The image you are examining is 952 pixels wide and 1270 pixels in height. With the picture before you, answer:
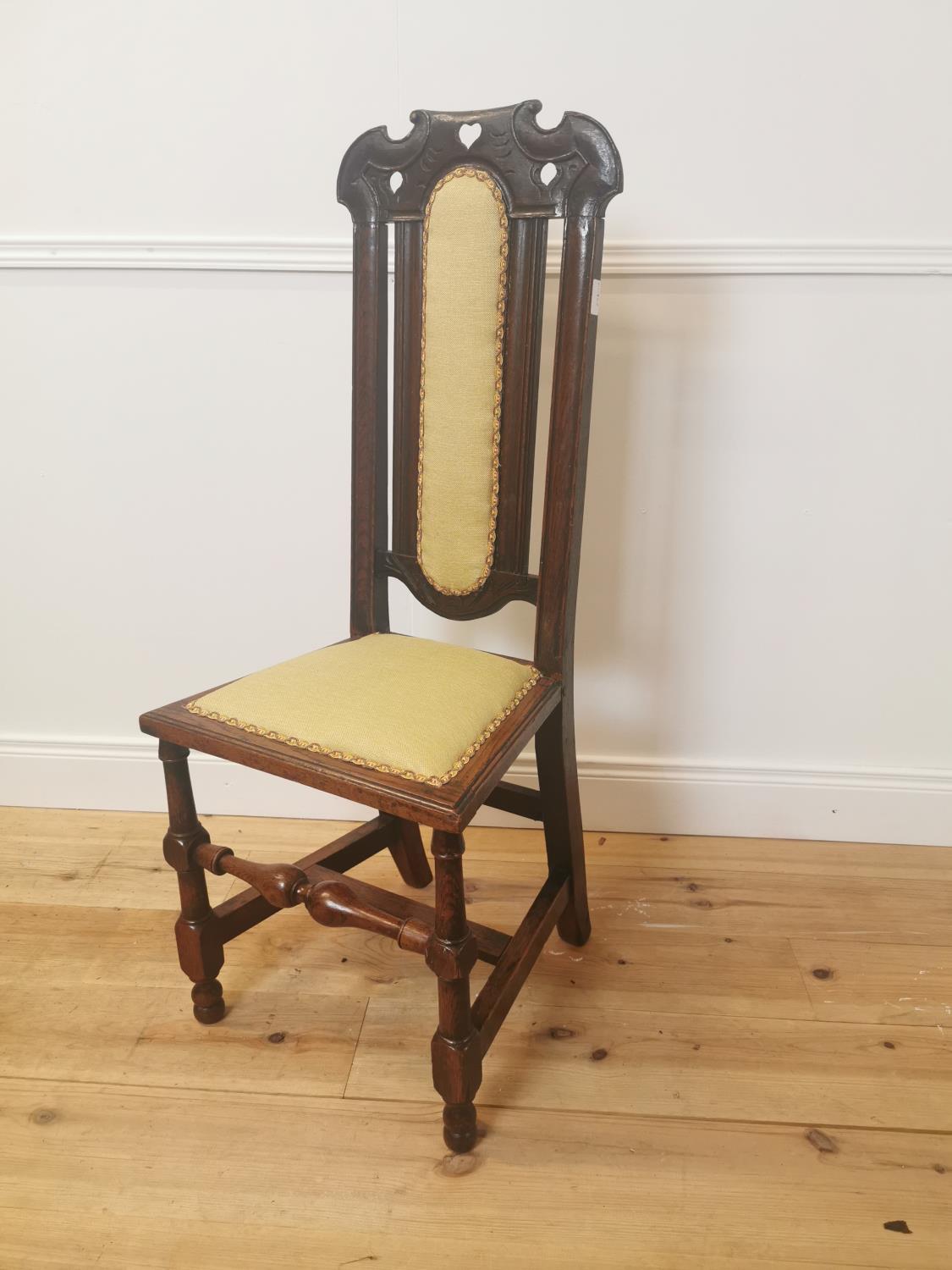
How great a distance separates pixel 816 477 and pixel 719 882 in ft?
2.81

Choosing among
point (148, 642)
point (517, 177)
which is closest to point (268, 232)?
point (517, 177)

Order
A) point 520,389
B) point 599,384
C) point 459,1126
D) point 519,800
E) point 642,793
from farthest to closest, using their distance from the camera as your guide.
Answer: point 642,793, point 599,384, point 519,800, point 520,389, point 459,1126

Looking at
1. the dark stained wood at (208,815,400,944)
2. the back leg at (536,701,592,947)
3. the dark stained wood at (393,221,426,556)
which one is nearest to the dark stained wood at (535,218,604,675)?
the back leg at (536,701,592,947)

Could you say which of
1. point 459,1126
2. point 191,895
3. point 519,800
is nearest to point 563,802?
point 519,800

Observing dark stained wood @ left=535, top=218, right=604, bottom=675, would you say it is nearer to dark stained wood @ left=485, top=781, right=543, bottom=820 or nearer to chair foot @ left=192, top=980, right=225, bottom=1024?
dark stained wood @ left=485, top=781, right=543, bottom=820

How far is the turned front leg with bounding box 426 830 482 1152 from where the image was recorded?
1089 millimetres

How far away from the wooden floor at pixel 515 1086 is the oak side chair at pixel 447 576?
13 centimetres

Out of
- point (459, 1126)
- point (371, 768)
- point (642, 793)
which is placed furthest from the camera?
point (642, 793)

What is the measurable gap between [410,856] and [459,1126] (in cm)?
61

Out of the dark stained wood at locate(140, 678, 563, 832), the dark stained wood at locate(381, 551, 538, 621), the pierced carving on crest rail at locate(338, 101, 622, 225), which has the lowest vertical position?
the dark stained wood at locate(140, 678, 563, 832)

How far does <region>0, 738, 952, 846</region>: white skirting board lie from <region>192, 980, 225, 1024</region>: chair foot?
627 mm

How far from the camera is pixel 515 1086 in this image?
1.32m

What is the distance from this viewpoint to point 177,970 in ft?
5.10

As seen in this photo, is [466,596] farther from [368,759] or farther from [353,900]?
[353,900]
